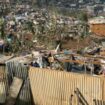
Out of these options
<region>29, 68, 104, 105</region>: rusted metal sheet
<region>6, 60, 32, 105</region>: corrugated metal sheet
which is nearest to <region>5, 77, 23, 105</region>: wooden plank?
<region>6, 60, 32, 105</region>: corrugated metal sheet

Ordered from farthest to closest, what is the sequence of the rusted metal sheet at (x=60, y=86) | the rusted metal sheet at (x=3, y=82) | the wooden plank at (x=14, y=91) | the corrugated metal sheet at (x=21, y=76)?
the rusted metal sheet at (x=3, y=82)
the corrugated metal sheet at (x=21, y=76)
the wooden plank at (x=14, y=91)
the rusted metal sheet at (x=60, y=86)

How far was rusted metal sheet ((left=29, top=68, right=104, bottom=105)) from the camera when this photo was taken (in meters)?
8.36

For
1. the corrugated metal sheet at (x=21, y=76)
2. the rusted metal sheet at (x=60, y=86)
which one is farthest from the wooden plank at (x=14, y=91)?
the rusted metal sheet at (x=60, y=86)

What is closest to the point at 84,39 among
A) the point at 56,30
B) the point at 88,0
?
the point at 56,30

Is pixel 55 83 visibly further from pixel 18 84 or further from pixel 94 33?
pixel 94 33

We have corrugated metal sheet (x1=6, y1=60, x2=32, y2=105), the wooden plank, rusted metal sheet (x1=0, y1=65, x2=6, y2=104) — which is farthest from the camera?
rusted metal sheet (x1=0, y1=65, x2=6, y2=104)

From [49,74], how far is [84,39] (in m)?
12.6

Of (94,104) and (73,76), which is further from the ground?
(73,76)

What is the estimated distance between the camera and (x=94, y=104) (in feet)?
27.7

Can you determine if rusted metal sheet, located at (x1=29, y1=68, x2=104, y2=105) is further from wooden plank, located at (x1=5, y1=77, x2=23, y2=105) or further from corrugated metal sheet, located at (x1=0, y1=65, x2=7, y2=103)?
corrugated metal sheet, located at (x1=0, y1=65, x2=7, y2=103)

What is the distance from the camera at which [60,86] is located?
29.0 feet

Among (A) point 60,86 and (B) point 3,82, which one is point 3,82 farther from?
(A) point 60,86

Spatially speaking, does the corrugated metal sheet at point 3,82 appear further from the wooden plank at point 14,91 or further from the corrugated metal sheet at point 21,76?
the wooden plank at point 14,91

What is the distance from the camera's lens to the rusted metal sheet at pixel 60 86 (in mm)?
8359
